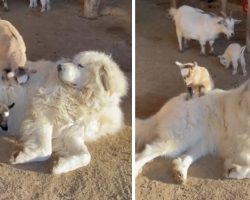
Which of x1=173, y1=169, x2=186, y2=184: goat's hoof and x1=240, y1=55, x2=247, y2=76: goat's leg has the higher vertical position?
x1=240, y1=55, x2=247, y2=76: goat's leg

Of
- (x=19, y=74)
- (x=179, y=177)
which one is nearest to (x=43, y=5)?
(x=19, y=74)

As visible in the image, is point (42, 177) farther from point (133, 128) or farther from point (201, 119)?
point (201, 119)

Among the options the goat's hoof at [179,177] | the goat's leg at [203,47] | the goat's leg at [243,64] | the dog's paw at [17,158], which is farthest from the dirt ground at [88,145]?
the goat's leg at [243,64]

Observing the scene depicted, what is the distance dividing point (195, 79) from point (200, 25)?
0.30 meters

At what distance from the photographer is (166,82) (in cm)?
187

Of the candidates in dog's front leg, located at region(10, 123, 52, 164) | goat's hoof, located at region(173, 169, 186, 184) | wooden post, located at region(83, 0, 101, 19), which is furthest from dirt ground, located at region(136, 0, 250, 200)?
dog's front leg, located at region(10, 123, 52, 164)

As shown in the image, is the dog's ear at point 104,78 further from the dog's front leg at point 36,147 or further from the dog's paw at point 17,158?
the dog's paw at point 17,158

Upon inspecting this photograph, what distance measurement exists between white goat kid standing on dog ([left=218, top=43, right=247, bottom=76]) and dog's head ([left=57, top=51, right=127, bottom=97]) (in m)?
0.38

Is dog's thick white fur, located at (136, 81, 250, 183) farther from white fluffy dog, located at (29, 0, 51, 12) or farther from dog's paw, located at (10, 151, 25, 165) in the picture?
white fluffy dog, located at (29, 0, 51, 12)

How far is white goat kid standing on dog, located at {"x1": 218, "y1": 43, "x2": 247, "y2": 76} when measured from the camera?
1.94m

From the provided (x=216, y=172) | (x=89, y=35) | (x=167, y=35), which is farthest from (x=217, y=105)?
(x=89, y=35)

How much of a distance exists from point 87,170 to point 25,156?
186mm

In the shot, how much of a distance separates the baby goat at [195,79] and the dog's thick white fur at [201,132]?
0.14 feet

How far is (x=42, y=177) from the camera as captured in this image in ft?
5.57
